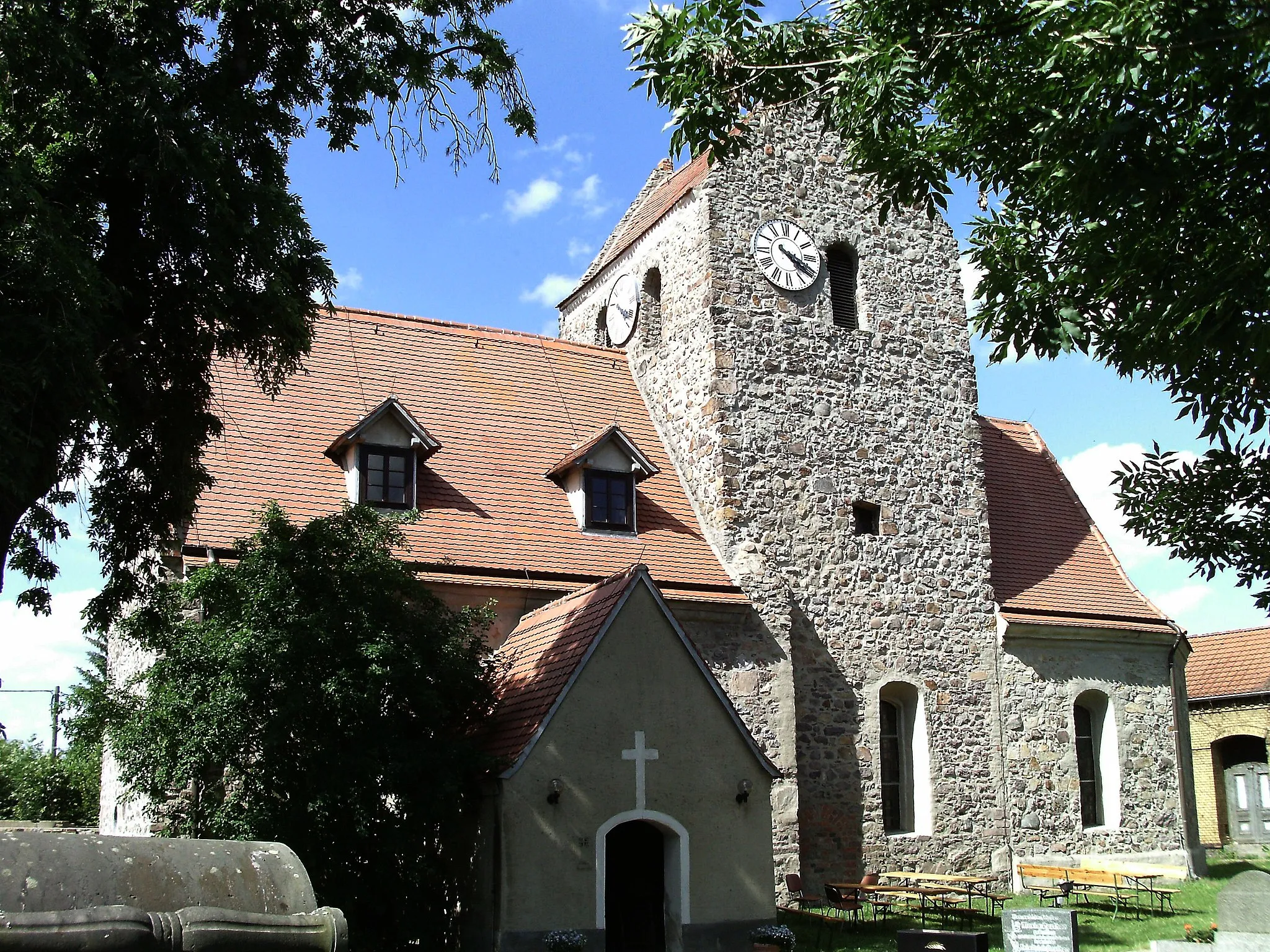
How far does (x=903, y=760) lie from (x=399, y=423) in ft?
32.9

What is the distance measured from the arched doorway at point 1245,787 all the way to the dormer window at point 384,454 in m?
23.1

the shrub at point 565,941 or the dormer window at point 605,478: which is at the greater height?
the dormer window at point 605,478

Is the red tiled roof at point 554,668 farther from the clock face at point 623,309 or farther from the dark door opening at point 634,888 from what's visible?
the clock face at point 623,309

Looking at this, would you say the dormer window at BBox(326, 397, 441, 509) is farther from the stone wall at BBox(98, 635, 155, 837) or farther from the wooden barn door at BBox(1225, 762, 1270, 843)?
the wooden barn door at BBox(1225, 762, 1270, 843)

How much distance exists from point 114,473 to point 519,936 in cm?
674

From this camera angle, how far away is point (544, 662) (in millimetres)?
15219

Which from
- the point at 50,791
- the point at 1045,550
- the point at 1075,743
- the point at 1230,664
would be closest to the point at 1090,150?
the point at 1075,743

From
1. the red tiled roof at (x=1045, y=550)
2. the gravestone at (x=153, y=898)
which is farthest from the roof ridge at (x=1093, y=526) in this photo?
the gravestone at (x=153, y=898)

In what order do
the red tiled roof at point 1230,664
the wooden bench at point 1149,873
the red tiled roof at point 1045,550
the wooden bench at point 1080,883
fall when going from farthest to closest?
the red tiled roof at point 1230,664, the red tiled roof at point 1045,550, the wooden bench at point 1149,873, the wooden bench at point 1080,883

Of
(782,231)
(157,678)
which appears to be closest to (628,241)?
(782,231)

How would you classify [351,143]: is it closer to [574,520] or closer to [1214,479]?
[574,520]

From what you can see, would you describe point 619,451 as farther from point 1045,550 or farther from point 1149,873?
point 1149,873

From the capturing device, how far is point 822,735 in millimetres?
19297

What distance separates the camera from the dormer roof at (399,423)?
59.6ft
